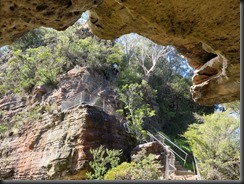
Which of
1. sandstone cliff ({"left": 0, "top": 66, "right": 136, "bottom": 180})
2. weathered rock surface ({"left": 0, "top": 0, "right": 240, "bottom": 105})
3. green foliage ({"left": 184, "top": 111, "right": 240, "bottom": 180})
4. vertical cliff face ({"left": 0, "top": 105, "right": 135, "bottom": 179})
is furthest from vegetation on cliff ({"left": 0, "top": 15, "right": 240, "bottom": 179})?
weathered rock surface ({"left": 0, "top": 0, "right": 240, "bottom": 105})

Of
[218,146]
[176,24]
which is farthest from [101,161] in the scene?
[176,24]

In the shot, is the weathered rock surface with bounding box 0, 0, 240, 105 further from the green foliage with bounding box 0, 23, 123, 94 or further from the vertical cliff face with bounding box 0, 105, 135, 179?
the green foliage with bounding box 0, 23, 123, 94

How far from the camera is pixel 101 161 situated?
1228cm

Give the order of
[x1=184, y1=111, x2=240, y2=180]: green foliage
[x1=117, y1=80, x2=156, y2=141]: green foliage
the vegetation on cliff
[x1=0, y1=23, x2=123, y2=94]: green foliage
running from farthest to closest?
[x1=0, y1=23, x2=123, y2=94]: green foliage → [x1=117, y1=80, x2=156, y2=141]: green foliage → the vegetation on cliff → [x1=184, y1=111, x2=240, y2=180]: green foliage

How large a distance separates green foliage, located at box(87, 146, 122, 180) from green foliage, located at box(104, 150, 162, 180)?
1.12ft

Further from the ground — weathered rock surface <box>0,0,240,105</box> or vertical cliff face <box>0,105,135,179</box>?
weathered rock surface <box>0,0,240,105</box>

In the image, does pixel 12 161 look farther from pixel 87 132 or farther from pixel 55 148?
pixel 87 132

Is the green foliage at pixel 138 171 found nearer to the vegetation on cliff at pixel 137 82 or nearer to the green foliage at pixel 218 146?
the vegetation on cliff at pixel 137 82

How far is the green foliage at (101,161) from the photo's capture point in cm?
→ 1177

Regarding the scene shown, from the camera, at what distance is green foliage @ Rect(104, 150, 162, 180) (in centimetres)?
1134

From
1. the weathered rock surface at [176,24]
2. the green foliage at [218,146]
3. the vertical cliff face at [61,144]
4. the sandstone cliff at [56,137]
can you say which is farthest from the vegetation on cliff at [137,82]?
the weathered rock surface at [176,24]

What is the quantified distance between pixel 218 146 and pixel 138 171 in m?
3.93

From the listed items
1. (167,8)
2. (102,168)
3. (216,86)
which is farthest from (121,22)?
(102,168)

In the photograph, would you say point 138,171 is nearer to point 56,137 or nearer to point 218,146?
point 218,146
